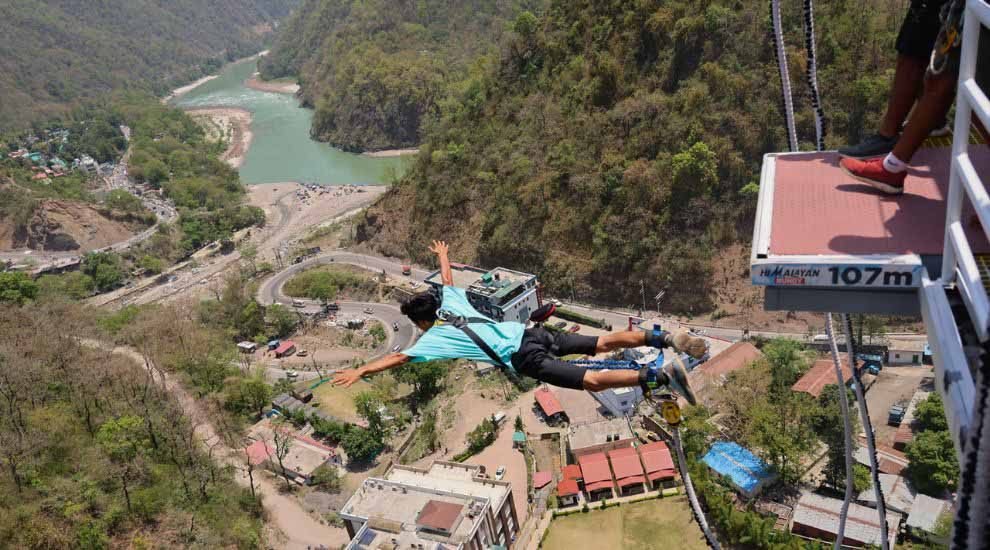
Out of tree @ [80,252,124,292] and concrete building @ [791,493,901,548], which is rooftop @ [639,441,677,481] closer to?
concrete building @ [791,493,901,548]

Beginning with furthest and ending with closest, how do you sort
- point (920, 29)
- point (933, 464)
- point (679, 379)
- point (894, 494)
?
point (894, 494) → point (933, 464) → point (679, 379) → point (920, 29)

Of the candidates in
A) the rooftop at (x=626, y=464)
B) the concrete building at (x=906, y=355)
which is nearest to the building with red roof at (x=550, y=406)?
the rooftop at (x=626, y=464)

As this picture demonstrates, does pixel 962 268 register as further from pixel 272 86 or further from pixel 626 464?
pixel 272 86

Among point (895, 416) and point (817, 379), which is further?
point (817, 379)

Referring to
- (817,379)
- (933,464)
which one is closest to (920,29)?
(933,464)

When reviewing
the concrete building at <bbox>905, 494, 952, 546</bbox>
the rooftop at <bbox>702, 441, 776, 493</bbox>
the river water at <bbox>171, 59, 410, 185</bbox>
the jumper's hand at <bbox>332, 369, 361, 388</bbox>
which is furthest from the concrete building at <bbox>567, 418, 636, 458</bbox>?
the river water at <bbox>171, 59, 410, 185</bbox>

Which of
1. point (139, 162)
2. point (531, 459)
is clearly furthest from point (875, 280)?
point (139, 162)

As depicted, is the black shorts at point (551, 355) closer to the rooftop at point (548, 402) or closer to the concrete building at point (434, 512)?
the concrete building at point (434, 512)
